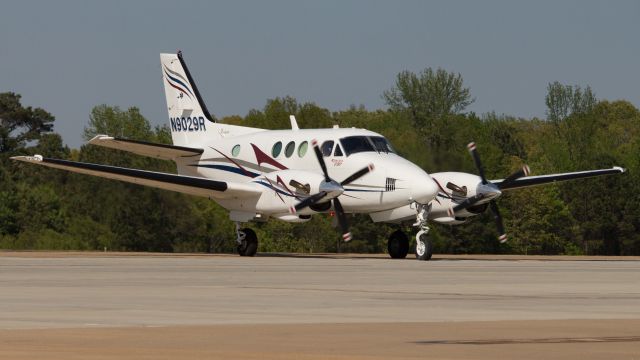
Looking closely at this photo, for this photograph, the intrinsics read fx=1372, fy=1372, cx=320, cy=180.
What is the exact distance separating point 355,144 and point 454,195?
321 centimetres

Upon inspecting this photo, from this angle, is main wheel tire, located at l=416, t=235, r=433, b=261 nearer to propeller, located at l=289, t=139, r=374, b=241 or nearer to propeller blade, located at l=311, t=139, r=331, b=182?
propeller, located at l=289, t=139, r=374, b=241

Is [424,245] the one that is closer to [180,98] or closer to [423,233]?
[423,233]

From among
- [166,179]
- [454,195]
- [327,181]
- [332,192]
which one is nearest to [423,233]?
[454,195]

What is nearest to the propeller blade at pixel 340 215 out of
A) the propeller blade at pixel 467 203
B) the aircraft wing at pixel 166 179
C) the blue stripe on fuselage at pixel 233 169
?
the aircraft wing at pixel 166 179

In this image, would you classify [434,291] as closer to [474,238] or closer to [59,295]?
[59,295]

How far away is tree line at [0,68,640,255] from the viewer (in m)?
67.6

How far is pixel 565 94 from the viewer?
12731cm

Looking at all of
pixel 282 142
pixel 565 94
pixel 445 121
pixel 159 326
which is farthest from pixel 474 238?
pixel 159 326

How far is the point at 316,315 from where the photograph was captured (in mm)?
16547

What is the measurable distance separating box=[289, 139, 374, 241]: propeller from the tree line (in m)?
4.12

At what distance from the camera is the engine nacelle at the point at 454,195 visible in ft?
128

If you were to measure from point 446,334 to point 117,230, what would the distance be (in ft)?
187

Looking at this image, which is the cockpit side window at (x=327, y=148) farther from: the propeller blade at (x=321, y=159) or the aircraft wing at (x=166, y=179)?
the aircraft wing at (x=166, y=179)

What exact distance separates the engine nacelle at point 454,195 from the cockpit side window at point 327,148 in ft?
10.4
